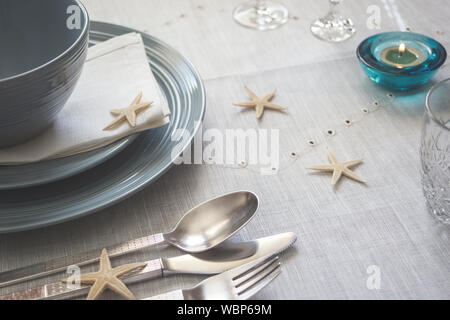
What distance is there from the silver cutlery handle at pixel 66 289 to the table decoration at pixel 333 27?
0.56 meters

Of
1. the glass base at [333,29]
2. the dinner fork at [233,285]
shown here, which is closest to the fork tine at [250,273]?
the dinner fork at [233,285]

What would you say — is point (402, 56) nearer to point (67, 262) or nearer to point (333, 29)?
point (333, 29)

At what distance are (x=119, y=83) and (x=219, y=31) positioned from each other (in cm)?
31

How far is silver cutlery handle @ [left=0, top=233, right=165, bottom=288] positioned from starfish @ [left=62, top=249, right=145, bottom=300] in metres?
0.02

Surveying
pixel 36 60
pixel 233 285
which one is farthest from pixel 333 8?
pixel 233 285

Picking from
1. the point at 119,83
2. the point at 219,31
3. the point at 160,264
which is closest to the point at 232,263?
the point at 160,264

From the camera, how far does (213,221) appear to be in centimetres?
61

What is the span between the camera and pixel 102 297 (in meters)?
0.55

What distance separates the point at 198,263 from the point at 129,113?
217mm

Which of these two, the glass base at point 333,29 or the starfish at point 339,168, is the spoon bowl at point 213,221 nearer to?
the starfish at point 339,168

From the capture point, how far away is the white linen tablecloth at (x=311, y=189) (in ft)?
1.89
